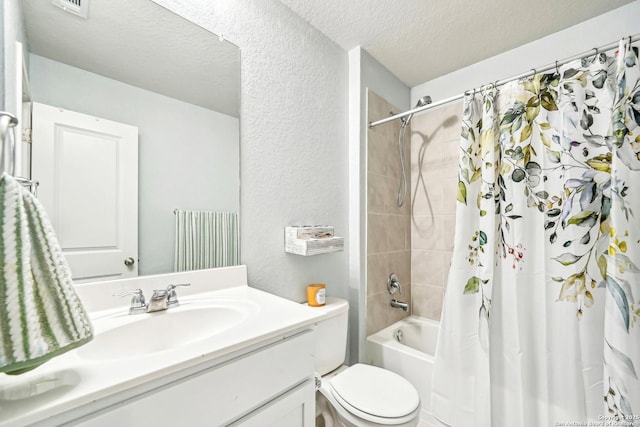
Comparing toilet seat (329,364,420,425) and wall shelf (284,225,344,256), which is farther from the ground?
wall shelf (284,225,344,256)

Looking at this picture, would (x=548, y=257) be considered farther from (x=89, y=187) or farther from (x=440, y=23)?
(x=89, y=187)

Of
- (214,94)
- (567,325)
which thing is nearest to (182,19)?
(214,94)

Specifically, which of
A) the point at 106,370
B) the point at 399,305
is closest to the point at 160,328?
the point at 106,370

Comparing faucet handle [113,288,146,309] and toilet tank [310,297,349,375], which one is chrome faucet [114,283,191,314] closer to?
faucet handle [113,288,146,309]

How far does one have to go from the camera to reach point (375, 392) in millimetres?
1229

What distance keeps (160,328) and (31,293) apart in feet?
1.53

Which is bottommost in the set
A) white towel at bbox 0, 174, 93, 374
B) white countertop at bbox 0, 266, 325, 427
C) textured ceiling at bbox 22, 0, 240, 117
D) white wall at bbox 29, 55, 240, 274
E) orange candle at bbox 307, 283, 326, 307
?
orange candle at bbox 307, 283, 326, 307

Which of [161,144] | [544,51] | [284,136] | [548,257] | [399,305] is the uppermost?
[544,51]

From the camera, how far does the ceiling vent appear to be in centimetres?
86

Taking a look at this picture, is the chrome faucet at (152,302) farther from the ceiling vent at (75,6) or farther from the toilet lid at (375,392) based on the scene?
the ceiling vent at (75,6)

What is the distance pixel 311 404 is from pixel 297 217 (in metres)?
0.84

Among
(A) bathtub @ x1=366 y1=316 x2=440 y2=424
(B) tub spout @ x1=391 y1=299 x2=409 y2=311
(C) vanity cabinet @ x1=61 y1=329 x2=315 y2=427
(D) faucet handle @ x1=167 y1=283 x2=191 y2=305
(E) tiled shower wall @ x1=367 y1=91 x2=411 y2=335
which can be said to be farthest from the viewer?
(B) tub spout @ x1=391 y1=299 x2=409 y2=311

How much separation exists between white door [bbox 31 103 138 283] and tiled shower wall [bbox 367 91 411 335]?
1308 millimetres

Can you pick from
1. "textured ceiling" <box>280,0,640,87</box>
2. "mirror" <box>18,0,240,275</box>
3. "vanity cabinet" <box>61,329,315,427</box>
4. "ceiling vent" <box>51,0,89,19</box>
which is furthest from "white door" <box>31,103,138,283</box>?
"textured ceiling" <box>280,0,640,87</box>
